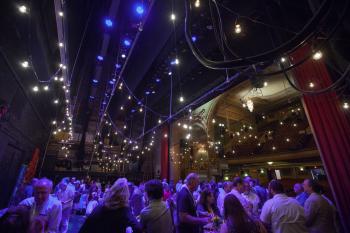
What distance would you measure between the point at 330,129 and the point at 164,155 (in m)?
8.12

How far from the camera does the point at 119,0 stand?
15.5ft

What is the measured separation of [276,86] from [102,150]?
1391 centimetres

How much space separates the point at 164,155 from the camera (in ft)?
34.0

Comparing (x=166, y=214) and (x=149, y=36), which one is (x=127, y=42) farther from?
(x=166, y=214)

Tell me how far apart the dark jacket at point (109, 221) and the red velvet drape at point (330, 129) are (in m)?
3.56

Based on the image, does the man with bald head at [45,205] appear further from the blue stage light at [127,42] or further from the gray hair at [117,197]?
the blue stage light at [127,42]

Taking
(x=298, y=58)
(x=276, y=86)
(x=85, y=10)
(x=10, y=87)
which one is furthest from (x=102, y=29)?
(x=276, y=86)

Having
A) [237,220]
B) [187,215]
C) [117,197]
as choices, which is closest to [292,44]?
[237,220]

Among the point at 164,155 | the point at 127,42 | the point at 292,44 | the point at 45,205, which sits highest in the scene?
the point at 127,42

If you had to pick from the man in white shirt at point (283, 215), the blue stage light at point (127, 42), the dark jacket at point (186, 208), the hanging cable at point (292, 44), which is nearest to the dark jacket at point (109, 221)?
the dark jacket at point (186, 208)

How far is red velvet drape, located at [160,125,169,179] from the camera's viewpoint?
10117 mm

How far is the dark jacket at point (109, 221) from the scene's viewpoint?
1.44m

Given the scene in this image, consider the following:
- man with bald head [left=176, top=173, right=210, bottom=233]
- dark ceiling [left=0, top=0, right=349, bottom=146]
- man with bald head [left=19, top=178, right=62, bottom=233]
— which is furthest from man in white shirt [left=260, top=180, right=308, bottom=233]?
man with bald head [left=19, top=178, right=62, bottom=233]

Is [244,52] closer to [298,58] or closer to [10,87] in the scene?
[298,58]
